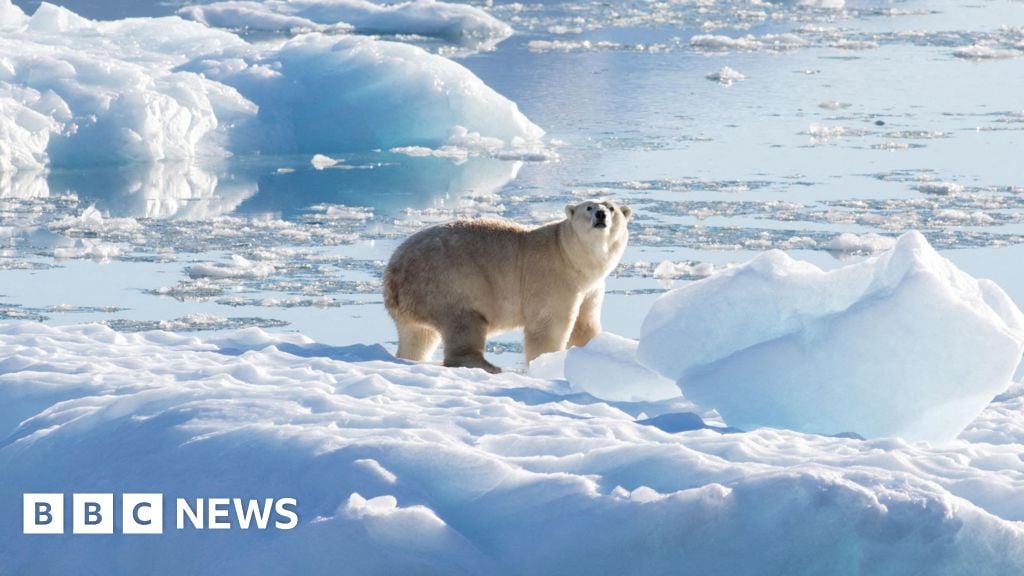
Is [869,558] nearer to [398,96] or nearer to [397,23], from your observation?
[398,96]

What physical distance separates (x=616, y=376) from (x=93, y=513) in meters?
1.55

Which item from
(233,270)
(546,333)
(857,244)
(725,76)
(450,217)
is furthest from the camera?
(725,76)

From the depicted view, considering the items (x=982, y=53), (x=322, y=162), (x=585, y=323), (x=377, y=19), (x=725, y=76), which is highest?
(x=585, y=323)

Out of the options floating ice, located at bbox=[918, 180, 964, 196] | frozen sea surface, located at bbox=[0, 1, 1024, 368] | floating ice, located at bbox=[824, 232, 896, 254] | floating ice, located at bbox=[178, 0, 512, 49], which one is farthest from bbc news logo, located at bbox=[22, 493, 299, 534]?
floating ice, located at bbox=[178, 0, 512, 49]

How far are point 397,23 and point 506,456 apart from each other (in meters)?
15.8

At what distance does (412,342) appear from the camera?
5.60 m

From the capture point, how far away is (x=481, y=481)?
3.50 m

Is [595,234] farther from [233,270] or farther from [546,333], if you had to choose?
[233,270]

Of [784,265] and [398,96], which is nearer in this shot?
[784,265]

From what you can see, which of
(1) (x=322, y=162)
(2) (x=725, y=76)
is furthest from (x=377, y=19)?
(1) (x=322, y=162)

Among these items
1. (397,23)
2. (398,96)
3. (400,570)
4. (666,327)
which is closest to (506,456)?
(400,570)

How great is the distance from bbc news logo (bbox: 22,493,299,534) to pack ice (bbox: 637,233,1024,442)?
129cm

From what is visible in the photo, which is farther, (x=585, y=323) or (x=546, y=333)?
(x=585, y=323)

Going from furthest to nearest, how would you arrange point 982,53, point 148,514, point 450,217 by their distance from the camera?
1. point 982,53
2. point 450,217
3. point 148,514
